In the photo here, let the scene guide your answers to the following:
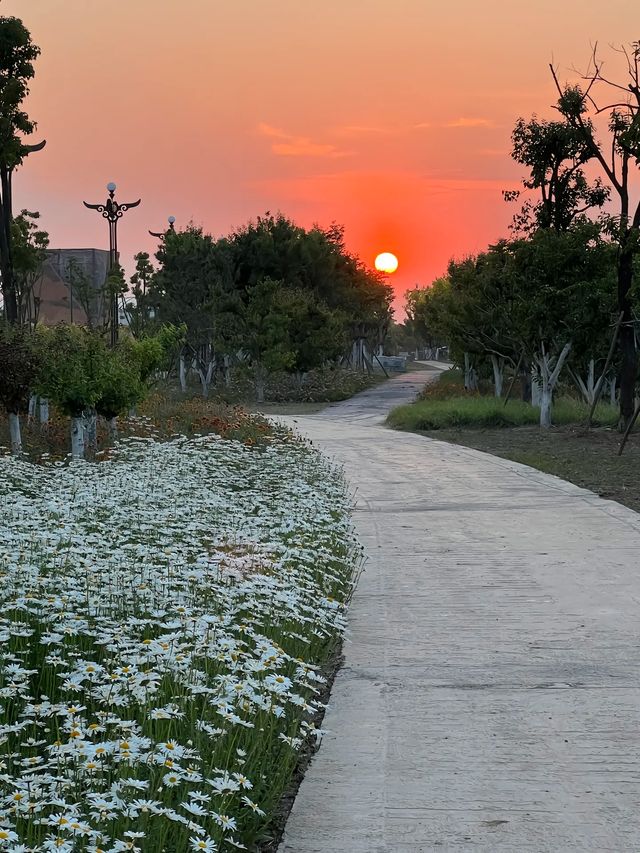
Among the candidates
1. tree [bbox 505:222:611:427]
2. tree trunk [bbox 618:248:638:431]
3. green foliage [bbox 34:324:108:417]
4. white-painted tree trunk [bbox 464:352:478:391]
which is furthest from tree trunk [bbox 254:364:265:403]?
green foliage [bbox 34:324:108:417]

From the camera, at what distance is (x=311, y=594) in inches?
266

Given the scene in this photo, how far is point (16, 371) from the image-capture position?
47.6 feet

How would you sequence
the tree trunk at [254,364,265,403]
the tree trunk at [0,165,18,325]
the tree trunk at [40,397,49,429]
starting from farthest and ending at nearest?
the tree trunk at [254,364,265,403] → the tree trunk at [0,165,18,325] → the tree trunk at [40,397,49,429]

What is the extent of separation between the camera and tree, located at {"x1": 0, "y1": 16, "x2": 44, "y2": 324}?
2397 cm

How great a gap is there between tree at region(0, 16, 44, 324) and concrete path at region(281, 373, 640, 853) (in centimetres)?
Answer: 1722

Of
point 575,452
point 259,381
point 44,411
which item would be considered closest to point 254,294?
point 259,381

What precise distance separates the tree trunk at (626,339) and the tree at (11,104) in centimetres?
1376

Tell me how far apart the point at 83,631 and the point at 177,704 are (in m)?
0.90

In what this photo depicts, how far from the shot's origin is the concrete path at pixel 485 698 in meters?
3.88

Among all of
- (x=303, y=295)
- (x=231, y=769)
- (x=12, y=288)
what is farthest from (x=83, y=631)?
(x=303, y=295)

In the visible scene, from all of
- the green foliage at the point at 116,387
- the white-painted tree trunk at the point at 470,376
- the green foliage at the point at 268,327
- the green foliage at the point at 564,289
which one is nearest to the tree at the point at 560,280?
the green foliage at the point at 564,289

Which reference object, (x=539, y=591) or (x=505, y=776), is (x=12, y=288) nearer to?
(x=539, y=591)

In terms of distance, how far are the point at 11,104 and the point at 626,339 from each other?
15.5 metres

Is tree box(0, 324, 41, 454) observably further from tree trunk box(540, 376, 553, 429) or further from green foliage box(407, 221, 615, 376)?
tree trunk box(540, 376, 553, 429)
